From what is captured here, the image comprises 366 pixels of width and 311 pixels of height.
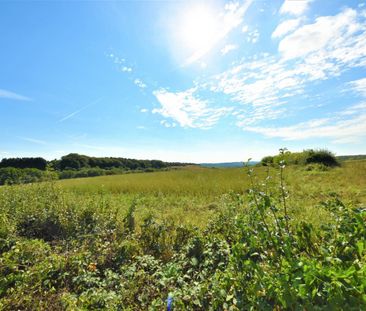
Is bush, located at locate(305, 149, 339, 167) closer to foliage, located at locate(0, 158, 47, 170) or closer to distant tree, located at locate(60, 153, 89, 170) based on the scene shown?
foliage, located at locate(0, 158, 47, 170)

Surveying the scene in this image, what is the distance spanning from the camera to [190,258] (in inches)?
114

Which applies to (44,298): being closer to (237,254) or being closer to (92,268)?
(92,268)

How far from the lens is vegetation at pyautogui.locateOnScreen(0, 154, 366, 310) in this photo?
1.38 meters

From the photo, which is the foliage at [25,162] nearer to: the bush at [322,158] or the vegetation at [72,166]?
the vegetation at [72,166]

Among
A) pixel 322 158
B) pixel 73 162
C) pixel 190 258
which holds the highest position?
pixel 73 162

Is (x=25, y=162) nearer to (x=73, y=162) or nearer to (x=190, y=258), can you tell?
(x=73, y=162)

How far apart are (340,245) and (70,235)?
4201 mm

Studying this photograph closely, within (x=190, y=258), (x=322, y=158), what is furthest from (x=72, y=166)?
(x=190, y=258)

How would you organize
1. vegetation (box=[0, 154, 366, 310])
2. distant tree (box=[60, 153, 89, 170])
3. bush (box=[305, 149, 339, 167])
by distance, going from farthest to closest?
distant tree (box=[60, 153, 89, 170]), bush (box=[305, 149, 339, 167]), vegetation (box=[0, 154, 366, 310])

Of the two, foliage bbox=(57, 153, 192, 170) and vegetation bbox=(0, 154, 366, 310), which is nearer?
vegetation bbox=(0, 154, 366, 310)

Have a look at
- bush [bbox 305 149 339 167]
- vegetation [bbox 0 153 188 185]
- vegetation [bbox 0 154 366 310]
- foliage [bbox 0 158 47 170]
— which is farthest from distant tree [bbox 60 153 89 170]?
vegetation [bbox 0 154 366 310]

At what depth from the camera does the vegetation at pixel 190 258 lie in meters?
1.38

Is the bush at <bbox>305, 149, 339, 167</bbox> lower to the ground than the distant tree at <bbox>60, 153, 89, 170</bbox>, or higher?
lower

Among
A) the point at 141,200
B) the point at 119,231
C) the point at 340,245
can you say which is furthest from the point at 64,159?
the point at 340,245
